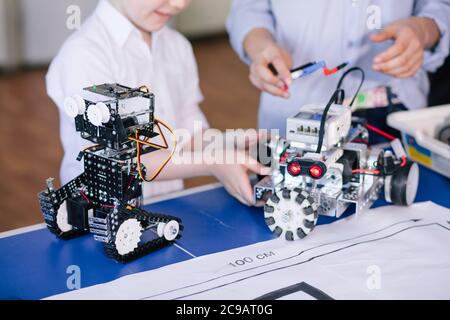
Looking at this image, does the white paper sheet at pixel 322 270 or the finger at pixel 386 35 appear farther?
the finger at pixel 386 35

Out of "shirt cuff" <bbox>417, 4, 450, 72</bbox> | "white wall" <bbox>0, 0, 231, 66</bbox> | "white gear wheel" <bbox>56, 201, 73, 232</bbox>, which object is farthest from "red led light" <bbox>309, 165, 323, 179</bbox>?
"white wall" <bbox>0, 0, 231, 66</bbox>

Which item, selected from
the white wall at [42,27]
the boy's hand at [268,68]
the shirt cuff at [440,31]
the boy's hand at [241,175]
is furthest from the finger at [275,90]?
the white wall at [42,27]

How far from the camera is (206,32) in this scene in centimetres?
416

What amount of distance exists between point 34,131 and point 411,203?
2184mm

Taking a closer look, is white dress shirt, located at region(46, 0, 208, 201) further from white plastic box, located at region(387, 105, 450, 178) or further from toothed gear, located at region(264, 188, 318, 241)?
Result: white plastic box, located at region(387, 105, 450, 178)

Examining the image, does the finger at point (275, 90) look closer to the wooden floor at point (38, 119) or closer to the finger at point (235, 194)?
the finger at point (235, 194)

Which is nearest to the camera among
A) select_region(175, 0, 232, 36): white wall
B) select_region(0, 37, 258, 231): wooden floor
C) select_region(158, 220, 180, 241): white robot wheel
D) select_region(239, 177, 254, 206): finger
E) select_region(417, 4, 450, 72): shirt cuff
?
select_region(158, 220, 180, 241): white robot wheel

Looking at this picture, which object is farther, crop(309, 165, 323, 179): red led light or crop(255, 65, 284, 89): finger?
crop(255, 65, 284, 89): finger

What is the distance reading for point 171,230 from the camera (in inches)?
33.9

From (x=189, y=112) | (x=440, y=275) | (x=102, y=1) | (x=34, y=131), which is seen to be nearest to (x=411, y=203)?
(x=440, y=275)

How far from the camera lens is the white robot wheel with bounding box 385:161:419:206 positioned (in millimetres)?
968

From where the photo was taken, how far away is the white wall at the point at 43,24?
11.1ft

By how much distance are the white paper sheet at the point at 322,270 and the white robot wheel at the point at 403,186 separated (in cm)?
5

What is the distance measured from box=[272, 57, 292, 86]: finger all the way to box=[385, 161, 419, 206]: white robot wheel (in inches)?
9.0
